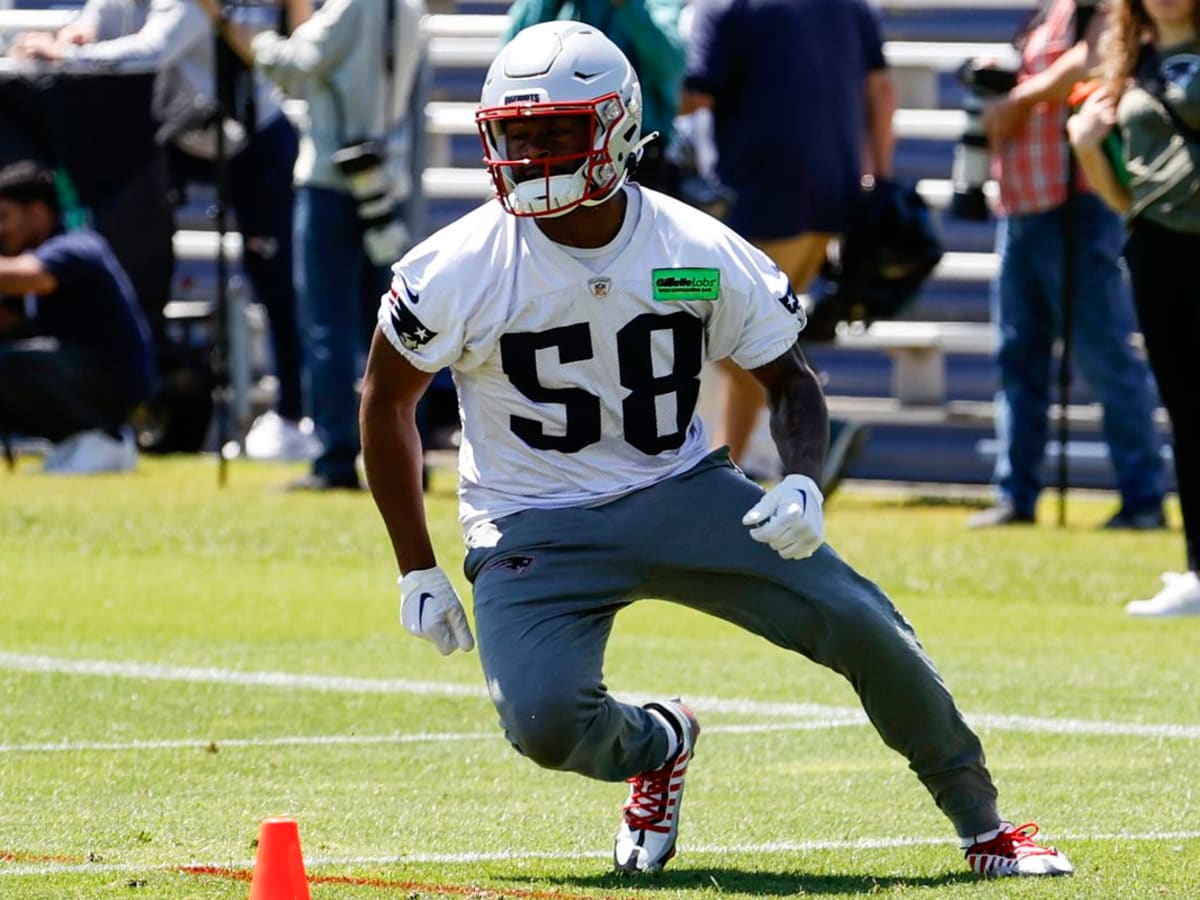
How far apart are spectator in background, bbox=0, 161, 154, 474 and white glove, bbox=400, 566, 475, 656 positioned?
845 cm

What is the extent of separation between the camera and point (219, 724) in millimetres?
7059

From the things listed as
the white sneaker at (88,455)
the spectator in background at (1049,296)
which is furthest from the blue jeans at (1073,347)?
the white sneaker at (88,455)

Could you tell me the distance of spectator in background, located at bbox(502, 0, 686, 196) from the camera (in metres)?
10.4

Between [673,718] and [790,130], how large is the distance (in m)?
6.36

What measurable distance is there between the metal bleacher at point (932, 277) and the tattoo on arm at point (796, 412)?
24.9 feet

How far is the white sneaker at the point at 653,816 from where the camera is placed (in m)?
5.23

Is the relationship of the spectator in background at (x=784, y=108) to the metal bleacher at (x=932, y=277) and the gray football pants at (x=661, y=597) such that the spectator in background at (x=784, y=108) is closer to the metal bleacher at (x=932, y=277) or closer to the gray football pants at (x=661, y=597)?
the metal bleacher at (x=932, y=277)

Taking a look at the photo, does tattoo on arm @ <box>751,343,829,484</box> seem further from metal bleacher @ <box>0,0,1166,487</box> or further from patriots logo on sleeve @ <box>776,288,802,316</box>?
metal bleacher @ <box>0,0,1166,487</box>

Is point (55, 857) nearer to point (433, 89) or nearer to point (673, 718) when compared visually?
point (673, 718)

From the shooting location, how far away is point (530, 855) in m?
5.33

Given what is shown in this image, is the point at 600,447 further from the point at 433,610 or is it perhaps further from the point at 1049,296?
the point at 1049,296

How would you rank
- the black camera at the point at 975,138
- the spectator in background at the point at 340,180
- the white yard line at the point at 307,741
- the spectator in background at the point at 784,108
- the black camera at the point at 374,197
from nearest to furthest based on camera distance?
the white yard line at the point at 307,741, the black camera at the point at 975,138, the spectator in background at the point at 784,108, the black camera at the point at 374,197, the spectator in background at the point at 340,180

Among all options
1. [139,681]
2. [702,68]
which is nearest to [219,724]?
[139,681]

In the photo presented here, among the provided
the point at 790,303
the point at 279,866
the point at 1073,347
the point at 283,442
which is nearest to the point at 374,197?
the point at 283,442
